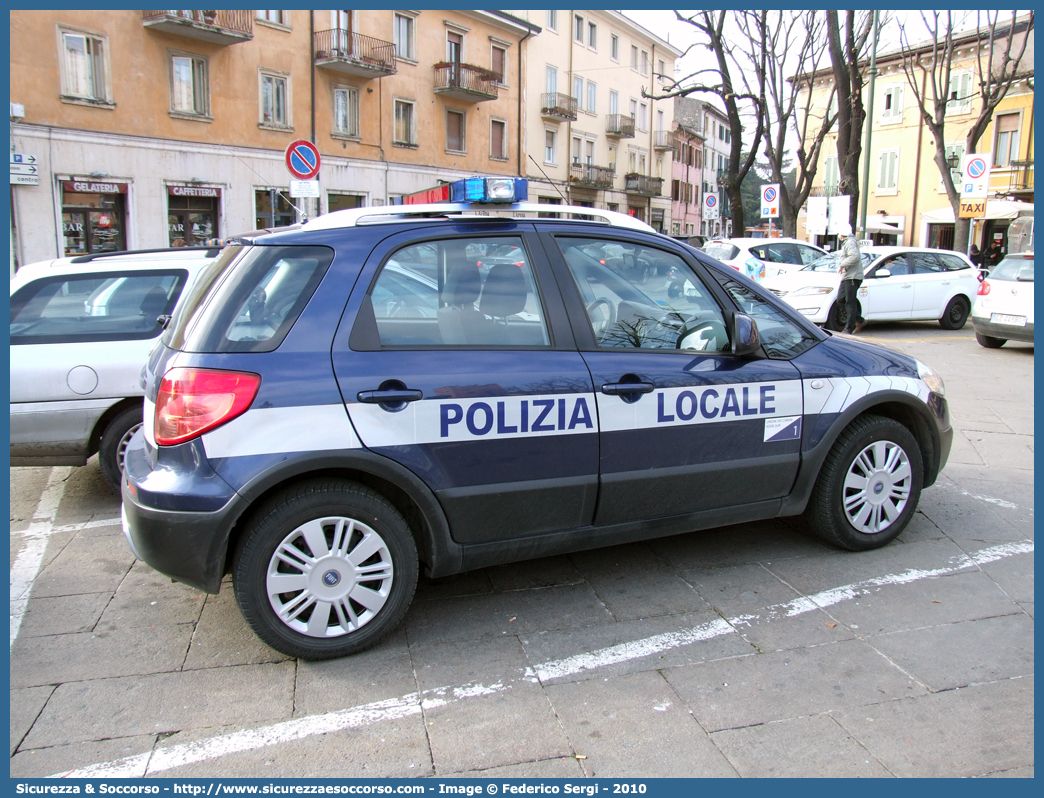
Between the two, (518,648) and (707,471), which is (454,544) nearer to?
(518,648)

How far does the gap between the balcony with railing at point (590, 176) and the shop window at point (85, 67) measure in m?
26.0

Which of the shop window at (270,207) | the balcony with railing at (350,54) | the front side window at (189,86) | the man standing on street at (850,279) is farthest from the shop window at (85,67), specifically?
the man standing on street at (850,279)

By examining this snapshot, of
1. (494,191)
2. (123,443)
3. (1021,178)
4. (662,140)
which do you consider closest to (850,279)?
(494,191)

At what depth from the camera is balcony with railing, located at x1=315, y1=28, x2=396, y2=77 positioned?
93.0 ft

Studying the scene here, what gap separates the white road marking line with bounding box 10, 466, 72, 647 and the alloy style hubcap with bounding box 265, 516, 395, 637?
1.31m

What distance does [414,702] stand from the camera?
2986 millimetres

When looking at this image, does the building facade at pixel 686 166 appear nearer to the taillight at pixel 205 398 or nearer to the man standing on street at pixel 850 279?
the man standing on street at pixel 850 279

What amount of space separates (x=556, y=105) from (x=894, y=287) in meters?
29.7

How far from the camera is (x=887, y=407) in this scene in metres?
4.43

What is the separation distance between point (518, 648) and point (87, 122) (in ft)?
80.8

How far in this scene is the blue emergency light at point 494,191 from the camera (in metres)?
3.58

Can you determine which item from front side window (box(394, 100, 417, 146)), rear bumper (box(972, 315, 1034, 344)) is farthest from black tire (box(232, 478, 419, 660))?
front side window (box(394, 100, 417, 146))

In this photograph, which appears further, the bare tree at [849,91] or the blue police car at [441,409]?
the bare tree at [849,91]

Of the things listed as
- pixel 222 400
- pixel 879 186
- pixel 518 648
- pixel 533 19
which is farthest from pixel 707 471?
pixel 879 186
